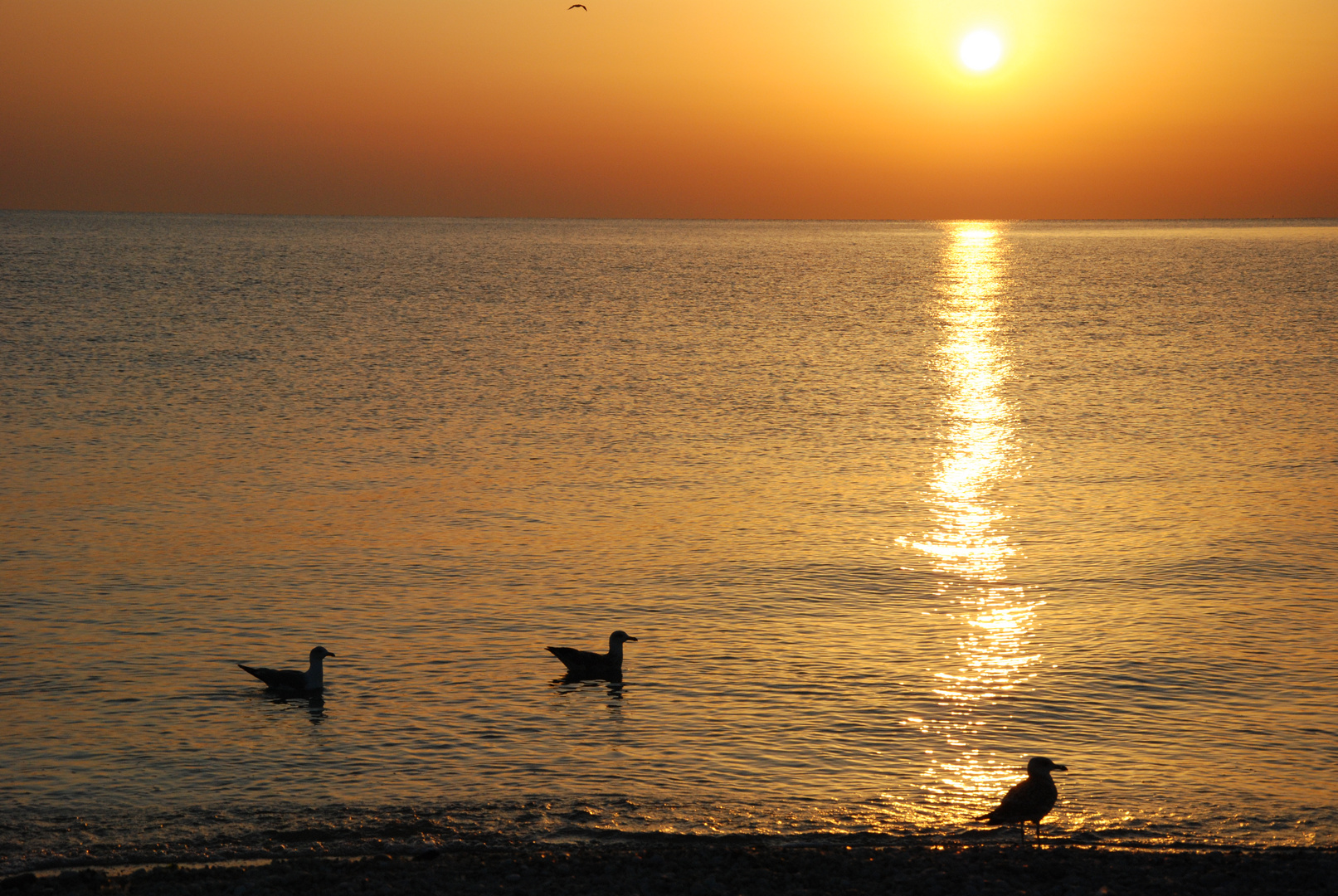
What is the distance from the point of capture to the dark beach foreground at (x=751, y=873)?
1138 cm

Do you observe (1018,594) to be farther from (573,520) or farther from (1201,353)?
(1201,353)

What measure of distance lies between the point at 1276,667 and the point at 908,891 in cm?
1049

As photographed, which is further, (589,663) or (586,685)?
(589,663)

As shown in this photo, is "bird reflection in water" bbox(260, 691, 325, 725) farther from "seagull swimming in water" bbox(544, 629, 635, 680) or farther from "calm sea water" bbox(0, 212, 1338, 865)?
"seagull swimming in water" bbox(544, 629, 635, 680)

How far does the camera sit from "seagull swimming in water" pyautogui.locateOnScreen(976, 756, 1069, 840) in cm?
1270

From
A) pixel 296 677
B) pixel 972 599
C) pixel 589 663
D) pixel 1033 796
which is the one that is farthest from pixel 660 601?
pixel 1033 796

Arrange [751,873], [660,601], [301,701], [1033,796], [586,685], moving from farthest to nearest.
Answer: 1. [660,601]
2. [586,685]
3. [301,701]
4. [1033,796]
5. [751,873]

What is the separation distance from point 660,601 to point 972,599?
569 centimetres

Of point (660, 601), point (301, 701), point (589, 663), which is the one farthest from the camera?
point (660, 601)

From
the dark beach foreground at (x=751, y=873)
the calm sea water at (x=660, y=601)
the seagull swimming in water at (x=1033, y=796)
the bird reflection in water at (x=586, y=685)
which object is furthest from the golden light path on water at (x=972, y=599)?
the bird reflection in water at (x=586, y=685)

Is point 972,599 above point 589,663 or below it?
above

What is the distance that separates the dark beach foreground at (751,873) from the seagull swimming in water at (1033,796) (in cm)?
33

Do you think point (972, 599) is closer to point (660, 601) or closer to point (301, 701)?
point (660, 601)

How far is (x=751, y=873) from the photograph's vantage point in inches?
463
